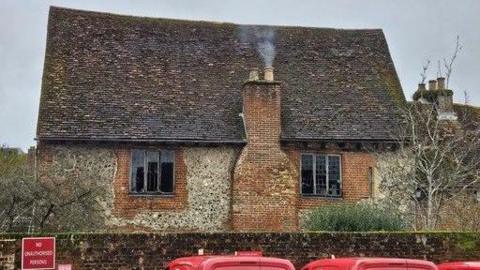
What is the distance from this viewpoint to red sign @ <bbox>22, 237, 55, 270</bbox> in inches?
488

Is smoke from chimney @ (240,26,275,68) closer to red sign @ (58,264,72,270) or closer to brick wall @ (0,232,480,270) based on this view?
brick wall @ (0,232,480,270)

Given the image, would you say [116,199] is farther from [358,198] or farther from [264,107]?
[358,198]

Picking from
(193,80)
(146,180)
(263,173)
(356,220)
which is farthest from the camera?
(193,80)

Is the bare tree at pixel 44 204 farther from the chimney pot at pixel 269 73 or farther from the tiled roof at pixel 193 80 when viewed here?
the chimney pot at pixel 269 73

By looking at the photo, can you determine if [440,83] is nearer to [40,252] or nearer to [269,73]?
[269,73]

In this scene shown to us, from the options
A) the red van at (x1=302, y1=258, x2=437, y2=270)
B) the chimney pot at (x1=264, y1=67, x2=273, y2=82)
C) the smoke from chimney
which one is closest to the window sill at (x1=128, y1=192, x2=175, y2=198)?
the chimney pot at (x1=264, y1=67, x2=273, y2=82)

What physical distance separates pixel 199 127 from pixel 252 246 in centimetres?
1076

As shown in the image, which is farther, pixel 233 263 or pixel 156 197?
pixel 156 197

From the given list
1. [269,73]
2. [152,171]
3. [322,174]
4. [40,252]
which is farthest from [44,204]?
[322,174]

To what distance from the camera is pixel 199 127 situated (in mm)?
24266

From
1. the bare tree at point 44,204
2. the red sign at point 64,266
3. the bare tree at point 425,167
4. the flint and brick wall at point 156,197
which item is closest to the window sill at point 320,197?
the bare tree at point 425,167

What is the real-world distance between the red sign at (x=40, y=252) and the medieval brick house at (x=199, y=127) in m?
8.48

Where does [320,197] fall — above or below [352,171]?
below

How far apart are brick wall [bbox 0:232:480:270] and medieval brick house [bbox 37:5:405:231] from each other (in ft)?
27.1
